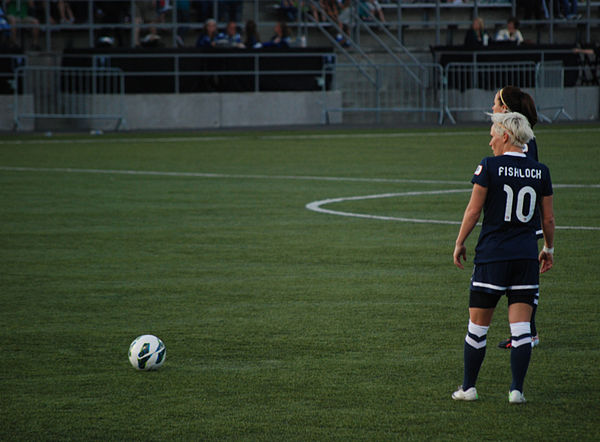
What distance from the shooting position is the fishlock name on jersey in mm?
5758

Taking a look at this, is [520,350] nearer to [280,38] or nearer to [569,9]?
[280,38]

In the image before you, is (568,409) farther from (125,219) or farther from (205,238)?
(125,219)

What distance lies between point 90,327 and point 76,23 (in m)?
27.7

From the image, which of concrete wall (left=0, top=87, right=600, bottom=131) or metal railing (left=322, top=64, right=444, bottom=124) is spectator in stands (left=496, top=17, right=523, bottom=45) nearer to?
concrete wall (left=0, top=87, right=600, bottom=131)

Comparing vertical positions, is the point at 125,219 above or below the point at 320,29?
below

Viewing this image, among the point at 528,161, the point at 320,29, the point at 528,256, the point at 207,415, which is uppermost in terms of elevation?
the point at 320,29

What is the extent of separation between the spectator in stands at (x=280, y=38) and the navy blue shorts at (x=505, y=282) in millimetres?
27294

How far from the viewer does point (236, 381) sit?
6.29m

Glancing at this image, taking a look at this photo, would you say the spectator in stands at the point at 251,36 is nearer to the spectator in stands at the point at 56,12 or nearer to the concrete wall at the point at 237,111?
the concrete wall at the point at 237,111

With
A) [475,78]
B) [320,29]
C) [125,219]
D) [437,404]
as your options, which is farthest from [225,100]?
[437,404]

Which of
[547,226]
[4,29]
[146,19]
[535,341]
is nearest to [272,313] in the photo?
[535,341]

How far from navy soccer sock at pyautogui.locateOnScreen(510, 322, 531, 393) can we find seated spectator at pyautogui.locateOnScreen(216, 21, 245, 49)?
27101 millimetres

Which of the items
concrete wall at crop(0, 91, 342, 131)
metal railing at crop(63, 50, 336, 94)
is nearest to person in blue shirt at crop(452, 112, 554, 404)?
metal railing at crop(63, 50, 336, 94)

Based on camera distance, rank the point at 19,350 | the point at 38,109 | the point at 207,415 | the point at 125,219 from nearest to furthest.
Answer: the point at 207,415
the point at 19,350
the point at 125,219
the point at 38,109
